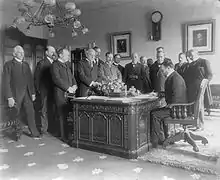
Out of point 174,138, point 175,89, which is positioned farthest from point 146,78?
point 174,138

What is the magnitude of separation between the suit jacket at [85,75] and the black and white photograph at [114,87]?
0.01 m

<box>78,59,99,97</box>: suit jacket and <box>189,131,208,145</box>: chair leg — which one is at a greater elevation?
<box>78,59,99,97</box>: suit jacket

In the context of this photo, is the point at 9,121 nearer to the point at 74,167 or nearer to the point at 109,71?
the point at 74,167

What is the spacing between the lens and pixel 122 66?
7.41 ft

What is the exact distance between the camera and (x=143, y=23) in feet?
7.06

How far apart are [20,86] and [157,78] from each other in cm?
139

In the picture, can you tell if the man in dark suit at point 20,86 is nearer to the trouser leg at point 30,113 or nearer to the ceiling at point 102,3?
the trouser leg at point 30,113

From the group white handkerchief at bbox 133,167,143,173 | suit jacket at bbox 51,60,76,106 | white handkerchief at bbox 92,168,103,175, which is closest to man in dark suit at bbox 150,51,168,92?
white handkerchief at bbox 133,167,143,173

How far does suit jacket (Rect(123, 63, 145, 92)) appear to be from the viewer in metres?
2.22

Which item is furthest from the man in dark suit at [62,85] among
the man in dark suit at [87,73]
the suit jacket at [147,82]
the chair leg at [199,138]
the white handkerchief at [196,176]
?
the white handkerchief at [196,176]

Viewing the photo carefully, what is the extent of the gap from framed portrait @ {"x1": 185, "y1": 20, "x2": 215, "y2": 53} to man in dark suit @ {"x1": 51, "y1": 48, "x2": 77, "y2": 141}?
1265mm

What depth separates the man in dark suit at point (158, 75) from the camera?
6.98 feet

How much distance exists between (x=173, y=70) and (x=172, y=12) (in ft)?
1.48

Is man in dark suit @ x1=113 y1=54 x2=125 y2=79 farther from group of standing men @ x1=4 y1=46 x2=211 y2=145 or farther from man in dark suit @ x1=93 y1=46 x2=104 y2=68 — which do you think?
man in dark suit @ x1=93 y1=46 x2=104 y2=68
